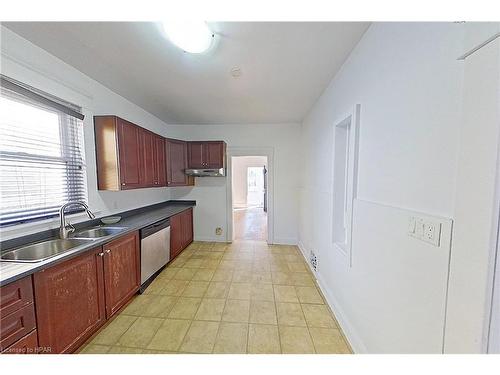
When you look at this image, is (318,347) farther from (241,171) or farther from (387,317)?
(241,171)

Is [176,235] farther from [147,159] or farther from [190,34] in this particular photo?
[190,34]

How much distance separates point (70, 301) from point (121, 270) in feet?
1.88

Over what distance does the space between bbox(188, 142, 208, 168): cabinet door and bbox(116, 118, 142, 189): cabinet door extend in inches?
50.0

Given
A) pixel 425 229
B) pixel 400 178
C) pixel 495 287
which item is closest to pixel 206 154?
pixel 400 178

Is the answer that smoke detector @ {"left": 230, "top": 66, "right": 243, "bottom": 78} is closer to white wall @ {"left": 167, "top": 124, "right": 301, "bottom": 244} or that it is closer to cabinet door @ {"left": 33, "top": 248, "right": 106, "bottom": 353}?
white wall @ {"left": 167, "top": 124, "right": 301, "bottom": 244}

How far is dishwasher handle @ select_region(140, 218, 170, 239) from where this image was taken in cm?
244

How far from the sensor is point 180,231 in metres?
3.62

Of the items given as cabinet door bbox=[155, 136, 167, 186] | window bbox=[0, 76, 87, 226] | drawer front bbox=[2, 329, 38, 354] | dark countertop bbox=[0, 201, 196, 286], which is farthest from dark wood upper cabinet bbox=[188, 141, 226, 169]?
drawer front bbox=[2, 329, 38, 354]

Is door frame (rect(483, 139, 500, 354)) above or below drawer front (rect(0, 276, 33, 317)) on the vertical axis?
above

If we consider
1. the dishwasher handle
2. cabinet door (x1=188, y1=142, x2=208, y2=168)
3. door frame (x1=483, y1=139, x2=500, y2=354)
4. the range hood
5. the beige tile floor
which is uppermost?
cabinet door (x1=188, y1=142, x2=208, y2=168)

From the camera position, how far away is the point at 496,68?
655 mm

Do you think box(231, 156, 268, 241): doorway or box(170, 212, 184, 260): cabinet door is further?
box(231, 156, 268, 241): doorway

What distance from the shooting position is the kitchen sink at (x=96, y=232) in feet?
6.83
